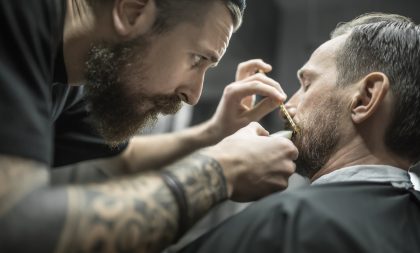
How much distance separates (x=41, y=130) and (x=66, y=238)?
0.23 m

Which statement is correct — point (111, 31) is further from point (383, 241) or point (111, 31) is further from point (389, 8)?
point (389, 8)

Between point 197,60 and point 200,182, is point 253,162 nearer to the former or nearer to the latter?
point 200,182

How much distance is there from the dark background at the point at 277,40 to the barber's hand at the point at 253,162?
1.57m

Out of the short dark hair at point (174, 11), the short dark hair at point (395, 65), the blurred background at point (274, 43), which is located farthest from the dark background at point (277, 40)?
the short dark hair at point (174, 11)

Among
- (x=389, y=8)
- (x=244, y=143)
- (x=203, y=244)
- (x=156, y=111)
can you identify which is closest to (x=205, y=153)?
(x=244, y=143)

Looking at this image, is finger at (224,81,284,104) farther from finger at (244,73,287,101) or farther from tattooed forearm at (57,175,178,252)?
tattooed forearm at (57,175,178,252)

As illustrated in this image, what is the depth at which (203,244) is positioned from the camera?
1.10 metres

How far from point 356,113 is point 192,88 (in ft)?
1.66

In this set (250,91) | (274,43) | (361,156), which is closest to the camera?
(361,156)

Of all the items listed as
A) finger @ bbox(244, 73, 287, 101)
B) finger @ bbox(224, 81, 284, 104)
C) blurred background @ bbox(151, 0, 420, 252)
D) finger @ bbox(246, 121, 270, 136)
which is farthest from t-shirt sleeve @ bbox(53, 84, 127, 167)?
blurred background @ bbox(151, 0, 420, 252)

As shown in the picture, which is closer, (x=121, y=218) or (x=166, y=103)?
(x=121, y=218)

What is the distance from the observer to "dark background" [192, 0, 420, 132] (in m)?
Result: 2.82

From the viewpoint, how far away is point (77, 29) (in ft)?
4.13

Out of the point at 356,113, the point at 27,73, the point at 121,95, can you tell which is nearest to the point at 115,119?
the point at 121,95
